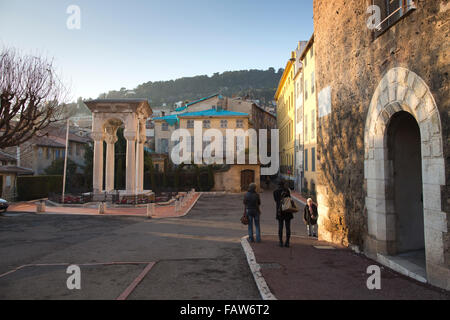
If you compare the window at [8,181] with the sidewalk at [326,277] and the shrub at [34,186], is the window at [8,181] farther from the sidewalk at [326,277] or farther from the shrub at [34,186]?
the sidewalk at [326,277]

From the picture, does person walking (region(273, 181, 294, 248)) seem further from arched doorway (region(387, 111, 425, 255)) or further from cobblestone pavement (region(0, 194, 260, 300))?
arched doorway (region(387, 111, 425, 255))

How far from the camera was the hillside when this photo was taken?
112 m

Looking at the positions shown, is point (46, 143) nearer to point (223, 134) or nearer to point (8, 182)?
point (8, 182)

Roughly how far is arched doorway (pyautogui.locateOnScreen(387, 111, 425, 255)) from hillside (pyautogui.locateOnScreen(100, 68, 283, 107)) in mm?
99851

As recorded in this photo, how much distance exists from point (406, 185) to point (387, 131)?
1222mm

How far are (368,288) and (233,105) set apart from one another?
152ft

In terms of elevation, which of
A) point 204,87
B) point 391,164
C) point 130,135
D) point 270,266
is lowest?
point 270,266

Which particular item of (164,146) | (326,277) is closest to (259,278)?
(326,277)

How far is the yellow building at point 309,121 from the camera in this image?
84.3 ft

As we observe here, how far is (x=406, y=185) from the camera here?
623cm

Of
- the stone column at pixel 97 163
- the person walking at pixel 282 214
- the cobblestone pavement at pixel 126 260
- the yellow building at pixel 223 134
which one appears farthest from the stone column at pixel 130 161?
the person walking at pixel 282 214

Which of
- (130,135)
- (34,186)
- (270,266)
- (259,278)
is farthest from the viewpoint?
(34,186)

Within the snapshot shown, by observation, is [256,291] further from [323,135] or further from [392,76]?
[323,135]
